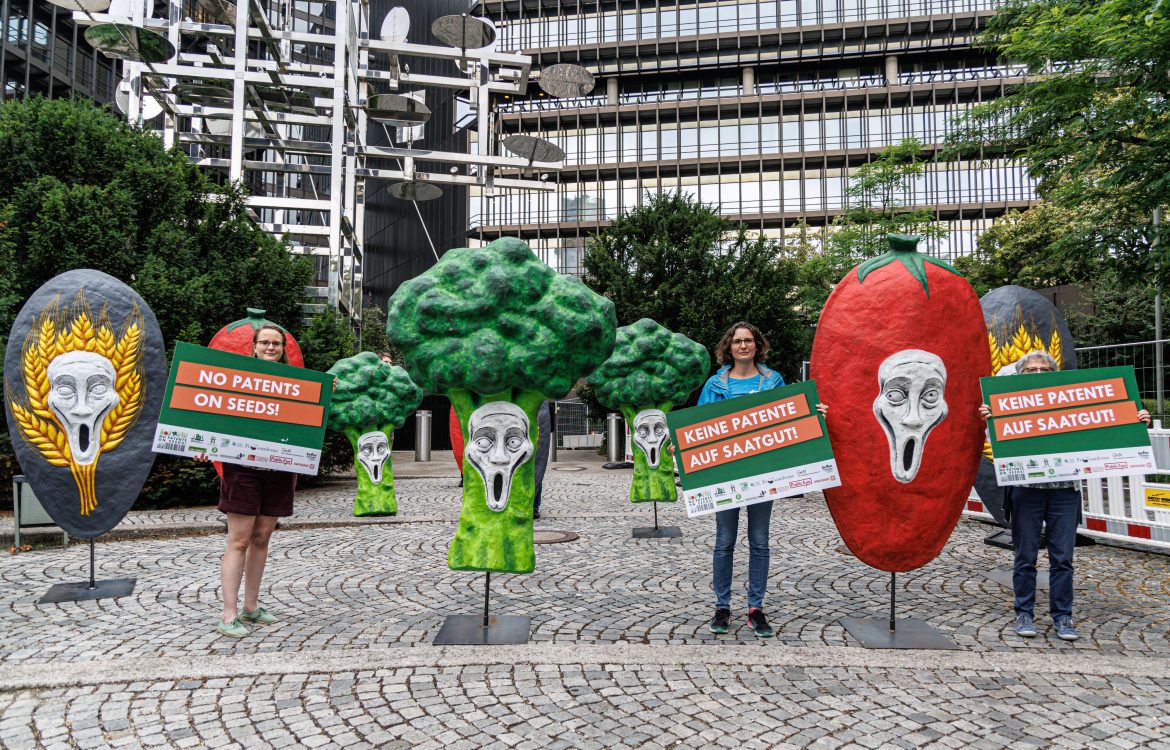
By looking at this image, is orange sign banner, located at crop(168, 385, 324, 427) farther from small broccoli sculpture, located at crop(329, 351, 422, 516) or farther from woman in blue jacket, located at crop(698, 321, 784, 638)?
small broccoli sculpture, located at crop(329, 351, 422, 516)

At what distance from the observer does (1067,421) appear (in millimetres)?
3973

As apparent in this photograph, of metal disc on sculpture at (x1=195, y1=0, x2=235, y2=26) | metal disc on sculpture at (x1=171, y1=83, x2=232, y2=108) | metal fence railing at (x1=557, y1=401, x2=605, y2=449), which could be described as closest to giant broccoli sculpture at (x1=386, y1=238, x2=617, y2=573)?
metal disc on sculpture at (x1=195, y1=0, x2=235, y2=26)

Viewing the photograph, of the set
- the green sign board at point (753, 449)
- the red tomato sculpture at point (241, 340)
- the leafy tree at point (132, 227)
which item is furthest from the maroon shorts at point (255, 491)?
the leafy tree at point (132, 227)

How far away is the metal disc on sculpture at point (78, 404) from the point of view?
4.88 meters

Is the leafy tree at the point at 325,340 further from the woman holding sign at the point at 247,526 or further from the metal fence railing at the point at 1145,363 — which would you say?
the metal fence railing at the point at 1145,363

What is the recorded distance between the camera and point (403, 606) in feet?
15.5

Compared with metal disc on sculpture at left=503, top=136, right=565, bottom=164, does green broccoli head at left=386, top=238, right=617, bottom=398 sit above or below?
below

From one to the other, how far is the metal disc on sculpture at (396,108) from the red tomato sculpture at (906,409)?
14044 millimetres

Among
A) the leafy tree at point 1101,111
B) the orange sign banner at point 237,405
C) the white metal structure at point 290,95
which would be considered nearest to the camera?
the orange sign banner at point 237,405

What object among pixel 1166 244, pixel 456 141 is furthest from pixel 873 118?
pixel 1166 244

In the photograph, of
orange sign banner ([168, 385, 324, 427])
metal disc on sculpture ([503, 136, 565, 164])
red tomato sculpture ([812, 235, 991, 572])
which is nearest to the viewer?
red tomato sculpture ([812, 235, 991, 572])

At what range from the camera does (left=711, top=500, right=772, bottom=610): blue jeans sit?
4.11 meters

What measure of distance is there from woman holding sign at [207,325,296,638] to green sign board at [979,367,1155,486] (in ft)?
13.3

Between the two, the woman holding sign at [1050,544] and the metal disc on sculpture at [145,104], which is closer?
the woman holding sign at [1050,544]
